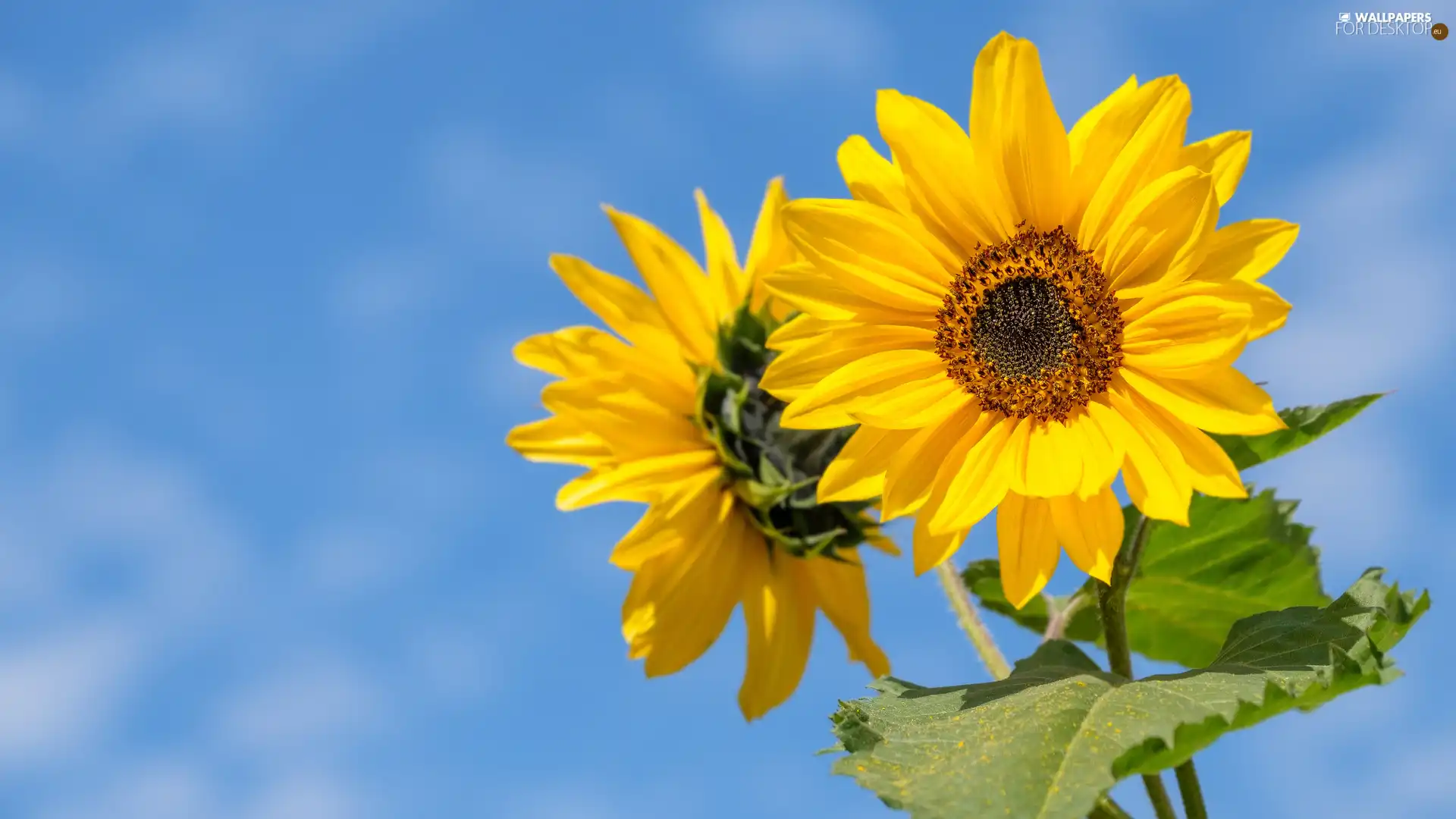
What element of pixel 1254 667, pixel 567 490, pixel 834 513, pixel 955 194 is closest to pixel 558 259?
pixel 567 490

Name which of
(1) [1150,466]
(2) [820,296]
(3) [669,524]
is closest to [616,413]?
(3) [669,524]

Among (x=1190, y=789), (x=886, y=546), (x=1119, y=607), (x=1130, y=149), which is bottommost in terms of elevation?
(x=1190, y=789)

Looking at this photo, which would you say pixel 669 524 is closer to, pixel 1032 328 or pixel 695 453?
pixel 695 453

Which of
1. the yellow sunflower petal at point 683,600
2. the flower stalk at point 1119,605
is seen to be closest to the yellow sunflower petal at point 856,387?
the flower stalk at point 1119,605

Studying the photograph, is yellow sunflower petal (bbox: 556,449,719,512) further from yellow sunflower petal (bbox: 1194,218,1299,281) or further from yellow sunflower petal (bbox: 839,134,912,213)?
yellow sunflower petal (bbox: 1194,218,1299,281)

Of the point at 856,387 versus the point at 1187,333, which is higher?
the point at 856,387

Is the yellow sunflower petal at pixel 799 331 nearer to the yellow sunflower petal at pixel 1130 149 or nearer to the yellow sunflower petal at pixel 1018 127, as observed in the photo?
the yellow sunflower petal at pixel 1018 127

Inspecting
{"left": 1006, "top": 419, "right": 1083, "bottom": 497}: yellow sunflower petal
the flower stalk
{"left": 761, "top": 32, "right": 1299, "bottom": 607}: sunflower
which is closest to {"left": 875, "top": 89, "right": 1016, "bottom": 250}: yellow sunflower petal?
{"left": 761, "top": 32, "right": 1299, "bottom": 607}: sunflower
